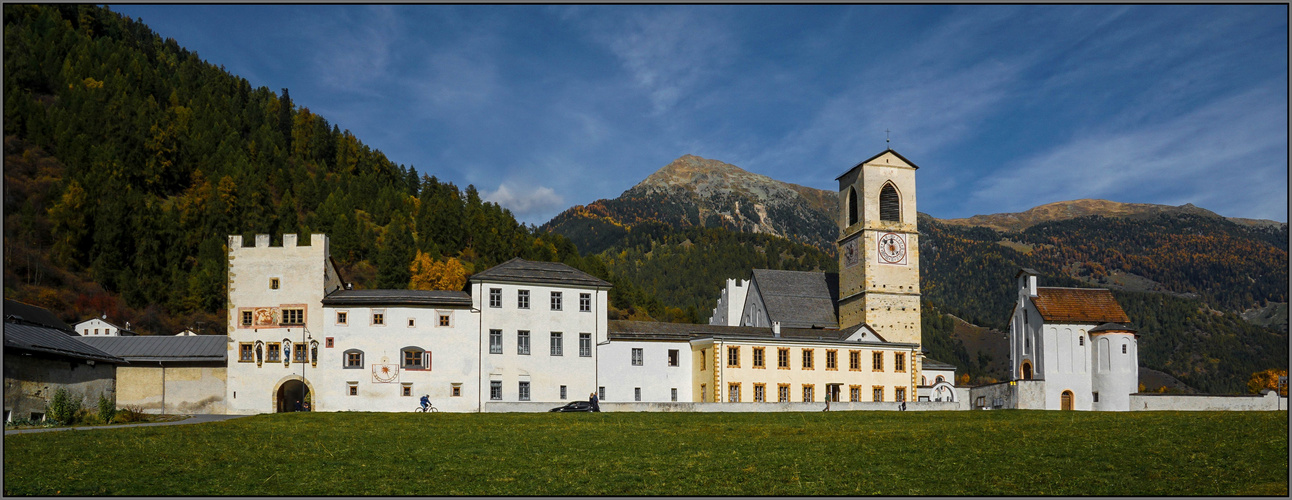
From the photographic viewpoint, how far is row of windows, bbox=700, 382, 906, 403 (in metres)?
62.9

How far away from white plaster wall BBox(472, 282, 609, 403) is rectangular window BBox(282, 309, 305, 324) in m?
10.3

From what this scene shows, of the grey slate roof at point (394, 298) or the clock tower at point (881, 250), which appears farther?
the clock tower at point (881, 250)

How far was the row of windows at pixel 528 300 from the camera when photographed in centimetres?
6272

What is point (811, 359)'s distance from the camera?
65250 millimetres

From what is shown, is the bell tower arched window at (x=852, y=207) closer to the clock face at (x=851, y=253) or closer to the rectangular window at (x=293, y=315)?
the clock face at (x=851, y=253)

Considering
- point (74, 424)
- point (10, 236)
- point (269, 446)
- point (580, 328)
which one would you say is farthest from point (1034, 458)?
point (10, 236)

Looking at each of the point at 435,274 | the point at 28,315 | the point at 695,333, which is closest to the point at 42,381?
the point at 28,315

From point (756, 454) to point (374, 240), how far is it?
10481 centimetres

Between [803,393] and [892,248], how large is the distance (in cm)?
1837

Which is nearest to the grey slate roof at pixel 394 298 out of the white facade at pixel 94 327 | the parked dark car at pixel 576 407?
the parked dark car at pixel 576 407

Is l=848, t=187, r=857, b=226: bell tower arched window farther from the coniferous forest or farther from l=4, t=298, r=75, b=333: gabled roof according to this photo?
l=4, t=298, r=75, b=333: gabled roof

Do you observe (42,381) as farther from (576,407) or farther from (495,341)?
(495,341)

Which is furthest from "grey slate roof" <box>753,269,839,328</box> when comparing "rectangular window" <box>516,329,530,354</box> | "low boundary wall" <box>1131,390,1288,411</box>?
"low boundary wall" <box>1131,390,1288,411</box>

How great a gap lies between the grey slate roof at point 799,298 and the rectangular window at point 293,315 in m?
33.6
